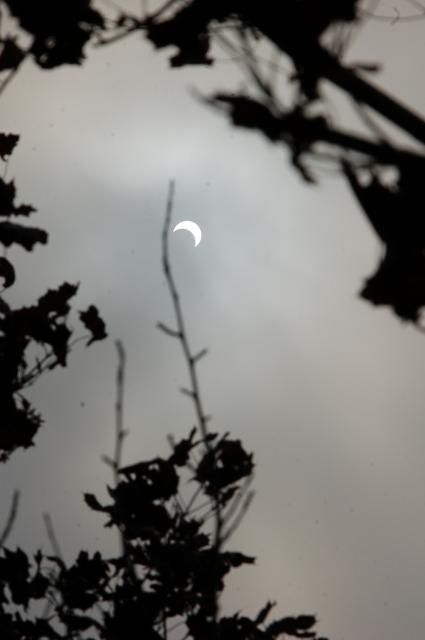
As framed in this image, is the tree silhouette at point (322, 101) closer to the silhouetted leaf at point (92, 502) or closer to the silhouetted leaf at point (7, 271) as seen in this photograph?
the silhouetted leaf at point (7, 271)

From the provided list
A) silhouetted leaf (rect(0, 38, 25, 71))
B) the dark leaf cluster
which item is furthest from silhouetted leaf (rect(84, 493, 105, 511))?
silhouetted leaf (rect(0, 38, 25, 71))

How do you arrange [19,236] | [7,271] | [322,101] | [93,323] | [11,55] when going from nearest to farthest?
1. [322,101]
2. [11,55]
3. [19,236]
4. [7,271]
5. [93,323]

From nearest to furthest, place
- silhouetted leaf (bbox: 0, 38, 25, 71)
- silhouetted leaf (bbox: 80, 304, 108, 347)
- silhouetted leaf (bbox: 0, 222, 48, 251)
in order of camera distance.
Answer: silhouetted leaf (bbox: 0, 38, 25, 71), silhouetted leaf (bbox: 0, 222, 48, 251), silhouetted leaf (bbox: 80, 304, 108, 347)

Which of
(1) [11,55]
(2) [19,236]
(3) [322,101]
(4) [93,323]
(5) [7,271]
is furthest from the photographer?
(4) [93,323]

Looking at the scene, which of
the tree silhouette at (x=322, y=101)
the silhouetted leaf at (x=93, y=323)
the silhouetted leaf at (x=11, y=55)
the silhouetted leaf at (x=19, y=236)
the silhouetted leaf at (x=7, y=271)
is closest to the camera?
the tree silhouette at (x=322, y=101)

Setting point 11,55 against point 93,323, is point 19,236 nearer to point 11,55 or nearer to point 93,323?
point 11,55

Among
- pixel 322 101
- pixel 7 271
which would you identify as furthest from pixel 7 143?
pixel 322 101

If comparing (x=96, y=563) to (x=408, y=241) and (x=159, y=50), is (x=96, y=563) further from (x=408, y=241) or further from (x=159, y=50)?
(x=408, y=241)

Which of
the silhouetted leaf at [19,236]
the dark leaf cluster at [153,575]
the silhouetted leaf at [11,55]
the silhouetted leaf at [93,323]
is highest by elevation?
the silhouetted leaf at [11,55]

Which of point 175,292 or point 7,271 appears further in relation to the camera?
point 7,271

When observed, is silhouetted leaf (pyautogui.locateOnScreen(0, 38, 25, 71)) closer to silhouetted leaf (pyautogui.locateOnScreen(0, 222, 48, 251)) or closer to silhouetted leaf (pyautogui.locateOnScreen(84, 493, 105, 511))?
silhouetted leaf (pyautogui.locateOnScreen(0, 222, 48, 251))

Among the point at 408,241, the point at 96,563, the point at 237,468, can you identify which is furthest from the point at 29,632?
the point at 408,241

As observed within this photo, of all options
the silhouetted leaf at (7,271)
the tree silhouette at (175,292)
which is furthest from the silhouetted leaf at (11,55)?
the silhouetted leaf at (7,271)

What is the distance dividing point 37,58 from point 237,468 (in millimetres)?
2064
